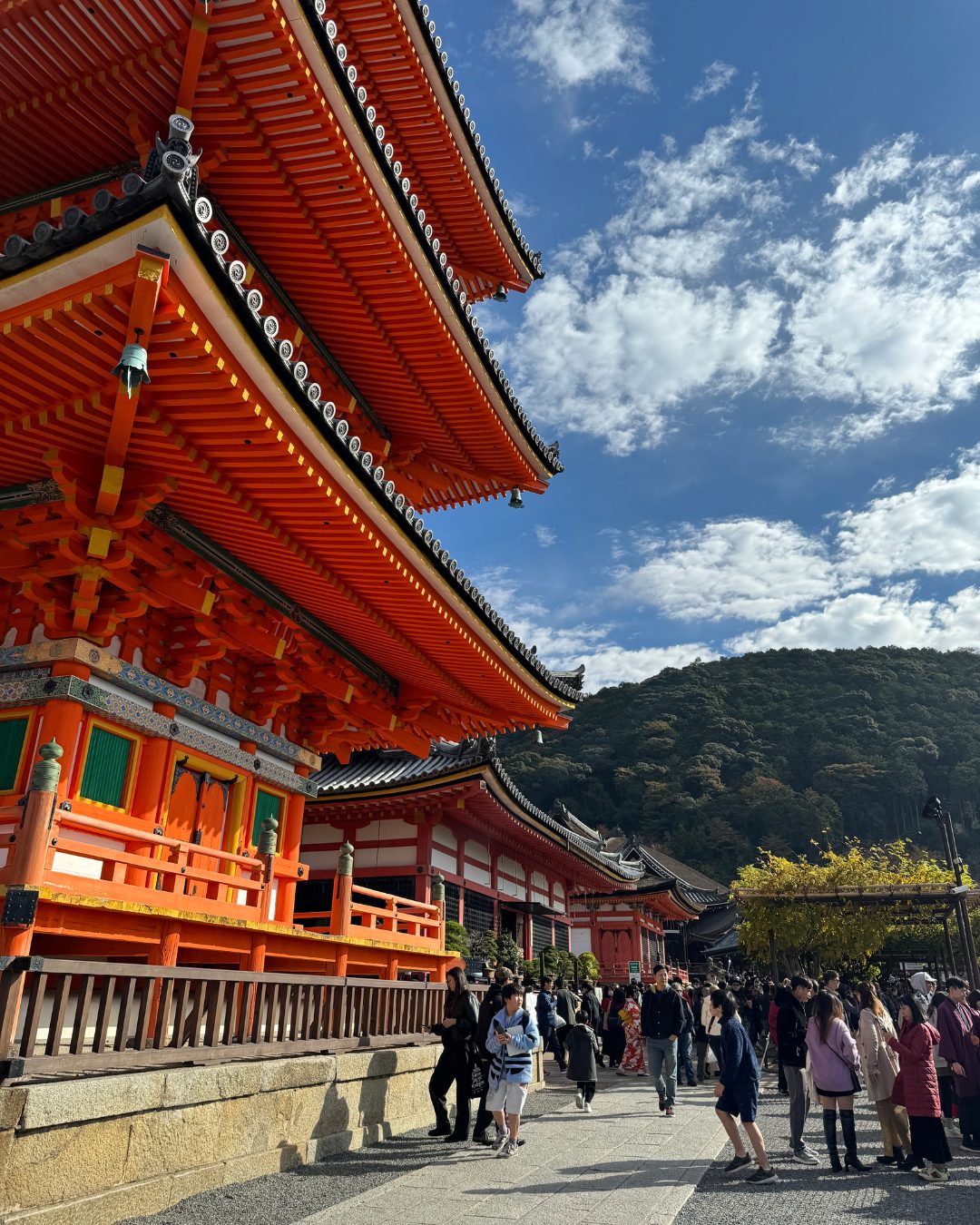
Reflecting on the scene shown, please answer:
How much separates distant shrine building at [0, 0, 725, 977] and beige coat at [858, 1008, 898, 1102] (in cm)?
548

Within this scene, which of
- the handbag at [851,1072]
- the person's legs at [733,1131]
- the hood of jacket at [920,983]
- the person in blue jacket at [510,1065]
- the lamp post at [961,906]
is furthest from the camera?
the lamp post at [961,906]

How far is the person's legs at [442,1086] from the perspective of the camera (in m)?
9.33

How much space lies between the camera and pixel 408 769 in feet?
64.6

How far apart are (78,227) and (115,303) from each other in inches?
19.0

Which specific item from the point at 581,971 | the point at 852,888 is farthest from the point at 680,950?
the point at 852,888

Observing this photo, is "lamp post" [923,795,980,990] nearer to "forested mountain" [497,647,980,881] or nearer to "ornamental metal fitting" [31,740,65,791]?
"ornamental metal fitting" [31,740,65,791]

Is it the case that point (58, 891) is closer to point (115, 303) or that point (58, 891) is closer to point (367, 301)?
point (115, 303)

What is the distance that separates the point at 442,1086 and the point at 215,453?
23.1 feet

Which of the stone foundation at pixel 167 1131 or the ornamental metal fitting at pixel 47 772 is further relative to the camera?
the ornamental metal fitting at pixel 47 772

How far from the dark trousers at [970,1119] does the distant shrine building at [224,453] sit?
668cm

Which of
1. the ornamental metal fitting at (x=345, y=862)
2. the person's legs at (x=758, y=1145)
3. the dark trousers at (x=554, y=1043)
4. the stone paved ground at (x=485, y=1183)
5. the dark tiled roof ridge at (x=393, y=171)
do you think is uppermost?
the dark tiled roof ridge at (x=393, y=171)

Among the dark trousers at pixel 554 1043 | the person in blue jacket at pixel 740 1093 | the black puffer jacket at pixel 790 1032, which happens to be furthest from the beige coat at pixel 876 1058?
the dark trousers at pixel 554 1043

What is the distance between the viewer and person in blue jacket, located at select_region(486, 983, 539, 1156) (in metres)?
8.54

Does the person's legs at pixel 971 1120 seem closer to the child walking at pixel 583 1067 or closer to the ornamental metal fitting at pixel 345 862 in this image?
the child walking at pixel 583 1067
